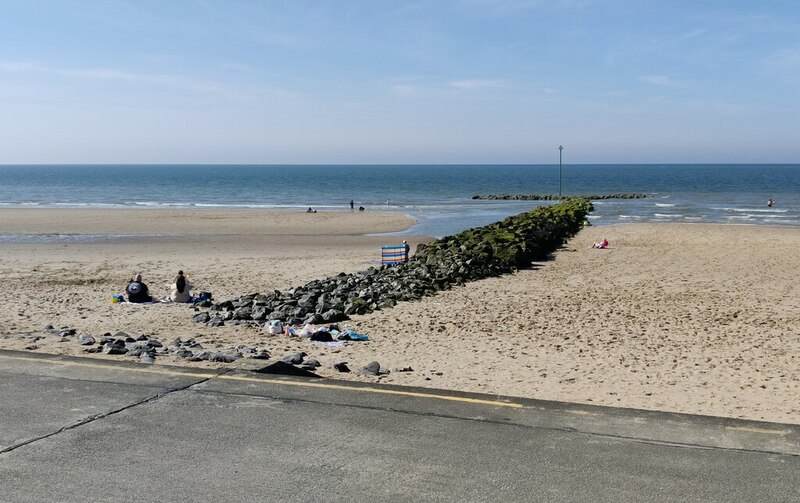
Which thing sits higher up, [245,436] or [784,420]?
[245,436]

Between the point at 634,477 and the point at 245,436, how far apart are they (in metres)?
2.90

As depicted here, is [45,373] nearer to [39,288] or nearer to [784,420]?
[784,420]

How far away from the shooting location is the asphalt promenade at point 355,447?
15.8 ft

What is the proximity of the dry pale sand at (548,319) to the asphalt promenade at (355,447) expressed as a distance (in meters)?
2.32

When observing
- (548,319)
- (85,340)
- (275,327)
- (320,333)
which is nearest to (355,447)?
(85,340)

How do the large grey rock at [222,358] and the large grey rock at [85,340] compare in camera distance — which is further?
the large grey rock at [85,340]

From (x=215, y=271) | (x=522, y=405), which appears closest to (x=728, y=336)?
(x=522, y=405)

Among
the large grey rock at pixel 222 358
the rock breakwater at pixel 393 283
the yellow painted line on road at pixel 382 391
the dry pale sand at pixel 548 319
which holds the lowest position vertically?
the dry pale sand at pixel 548 319

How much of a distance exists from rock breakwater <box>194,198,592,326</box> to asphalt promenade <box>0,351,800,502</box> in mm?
6792

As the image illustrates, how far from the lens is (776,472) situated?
199 inches

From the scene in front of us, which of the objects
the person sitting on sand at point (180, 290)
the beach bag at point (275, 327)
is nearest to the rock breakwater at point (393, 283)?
the beach bag at point (275, 327)

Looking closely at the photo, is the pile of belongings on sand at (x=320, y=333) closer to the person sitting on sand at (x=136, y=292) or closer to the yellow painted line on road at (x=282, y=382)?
the yellow painted line on road at (x=282, y=382)

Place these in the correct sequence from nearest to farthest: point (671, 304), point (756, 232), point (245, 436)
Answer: point (245, 436) < point (671, 304) < point (756, 232)

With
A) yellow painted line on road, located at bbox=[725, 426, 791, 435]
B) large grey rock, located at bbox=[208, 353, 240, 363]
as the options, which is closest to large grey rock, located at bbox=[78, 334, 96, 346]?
large grey rock, located at bbox=[208, 353, 240, 363]
